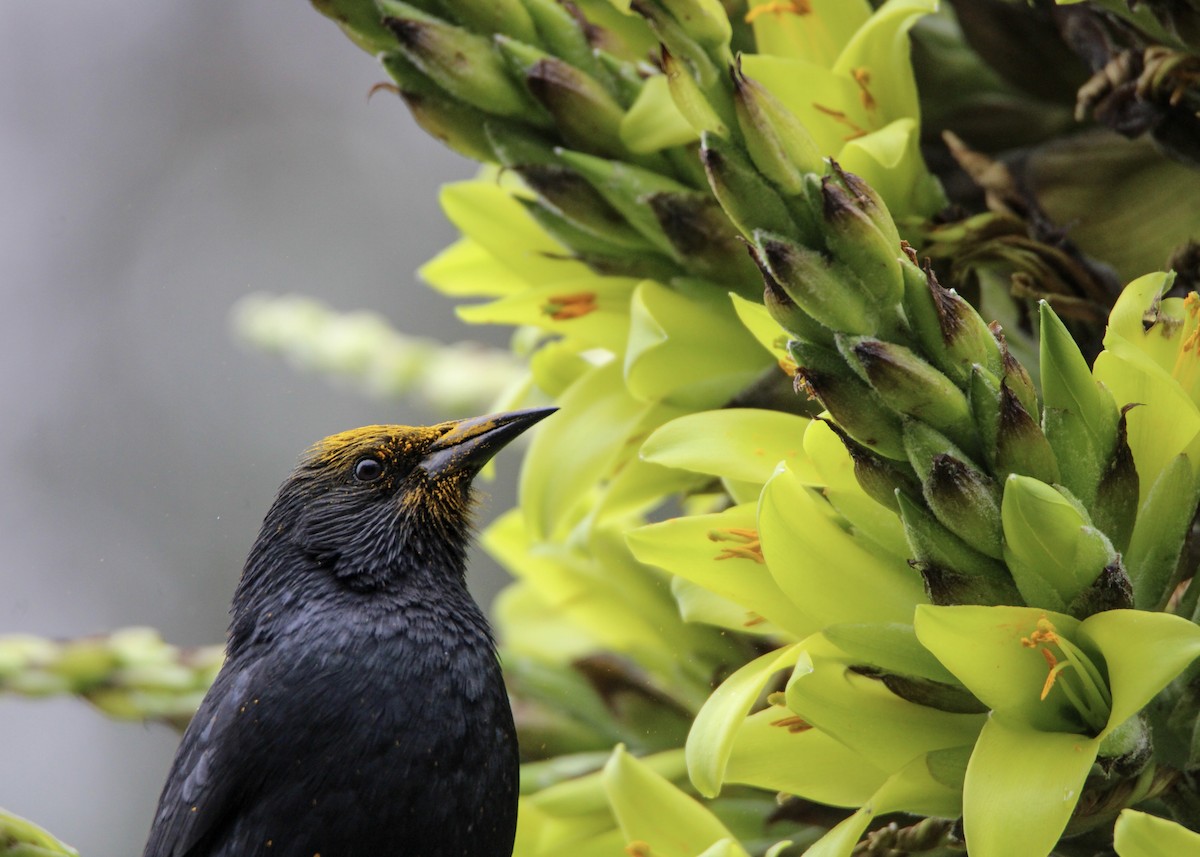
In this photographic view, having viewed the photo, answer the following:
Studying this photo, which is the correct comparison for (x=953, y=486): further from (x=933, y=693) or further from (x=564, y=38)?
(x=564, y=38)

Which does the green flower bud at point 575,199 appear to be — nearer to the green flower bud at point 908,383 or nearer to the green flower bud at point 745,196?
the green flower bud at point 745,196

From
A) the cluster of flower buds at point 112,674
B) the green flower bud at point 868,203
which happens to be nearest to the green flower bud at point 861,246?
the green flower bud at point 868,203

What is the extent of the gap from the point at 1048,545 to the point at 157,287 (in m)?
3.00

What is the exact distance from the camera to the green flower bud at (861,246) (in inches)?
27.1

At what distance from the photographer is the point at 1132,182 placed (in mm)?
973

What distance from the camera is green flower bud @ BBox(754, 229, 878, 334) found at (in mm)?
678

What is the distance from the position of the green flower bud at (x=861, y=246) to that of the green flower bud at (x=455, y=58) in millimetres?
286

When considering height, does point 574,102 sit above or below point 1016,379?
above

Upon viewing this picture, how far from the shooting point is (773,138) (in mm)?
750

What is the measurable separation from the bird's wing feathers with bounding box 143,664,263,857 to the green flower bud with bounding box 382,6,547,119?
0.47 metres

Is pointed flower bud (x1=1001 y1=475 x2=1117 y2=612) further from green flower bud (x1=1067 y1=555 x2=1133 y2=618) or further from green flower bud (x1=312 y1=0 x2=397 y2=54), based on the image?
green flower bud (x1=312 y1=0 x2=397 y2=54)

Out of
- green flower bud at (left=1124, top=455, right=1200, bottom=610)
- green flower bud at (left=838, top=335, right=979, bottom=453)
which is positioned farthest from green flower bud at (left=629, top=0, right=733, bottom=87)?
green flower bud at (left=1124, top=455, right=1200, bottom=610)

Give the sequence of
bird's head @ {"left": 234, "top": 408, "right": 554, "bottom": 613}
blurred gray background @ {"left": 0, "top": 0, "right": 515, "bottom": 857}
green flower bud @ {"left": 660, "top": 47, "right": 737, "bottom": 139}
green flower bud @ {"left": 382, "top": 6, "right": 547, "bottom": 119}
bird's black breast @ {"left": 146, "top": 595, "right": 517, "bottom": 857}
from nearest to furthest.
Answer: green flower bud @ {"left": 660, "top": 47, "right": 737, "bottom": 139}
green flower bud @ {"left": 382, "top": 6, "right": 547, "bottom": 119}
bird's black breast @ {"left": 146, "top": 595, "right": 517, "bottom": 857}
bird's head @ {"left": 234, "top": 408, "right": 554, "bottom": 613}
blurred gray background @ {"left": 0, "top": 0, "right": 515, "bottom": 857}

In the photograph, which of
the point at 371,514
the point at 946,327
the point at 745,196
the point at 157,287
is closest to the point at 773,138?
the point at 745,196
